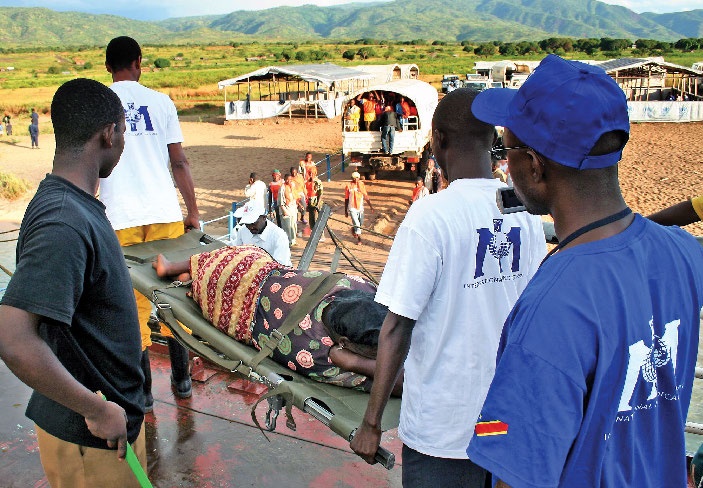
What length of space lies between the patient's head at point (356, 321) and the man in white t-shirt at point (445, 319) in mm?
894

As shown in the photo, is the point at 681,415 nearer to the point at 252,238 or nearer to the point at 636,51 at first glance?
the point at 252,238

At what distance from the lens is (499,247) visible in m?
2.00

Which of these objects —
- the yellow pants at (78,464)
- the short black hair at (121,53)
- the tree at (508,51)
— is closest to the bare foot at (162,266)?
the short black hair at (121,53)

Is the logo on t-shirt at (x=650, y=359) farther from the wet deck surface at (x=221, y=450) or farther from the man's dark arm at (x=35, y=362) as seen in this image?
the wet deck surface at (x=221, y=450)

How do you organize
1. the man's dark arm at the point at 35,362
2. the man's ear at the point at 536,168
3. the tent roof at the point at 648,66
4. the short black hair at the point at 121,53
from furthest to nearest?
the tent roof at the point at 648,66, the short black hair at the point at 121,53, the man's dark arm at the point at 35,362, the man's ear at the point at 536,168

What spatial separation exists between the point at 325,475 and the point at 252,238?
8.91ft

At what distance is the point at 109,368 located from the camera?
6.42 feet

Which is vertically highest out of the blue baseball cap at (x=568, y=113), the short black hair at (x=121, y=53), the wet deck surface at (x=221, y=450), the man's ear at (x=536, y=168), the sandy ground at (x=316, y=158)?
the short black hair at (x=121, y=53)

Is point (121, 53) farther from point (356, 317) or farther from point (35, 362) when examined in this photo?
point (35, 362)

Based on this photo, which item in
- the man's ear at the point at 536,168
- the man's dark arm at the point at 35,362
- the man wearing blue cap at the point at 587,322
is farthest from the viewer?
the man's dark arm at the point at 35,362

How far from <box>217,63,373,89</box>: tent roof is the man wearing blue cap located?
24573 mm

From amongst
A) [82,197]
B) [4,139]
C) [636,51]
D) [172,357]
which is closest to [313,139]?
[4,139]

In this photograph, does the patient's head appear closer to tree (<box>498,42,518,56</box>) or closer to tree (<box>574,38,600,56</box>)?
tree (<box>498,42,518,56</box>)

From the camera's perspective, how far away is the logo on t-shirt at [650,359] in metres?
1.21
